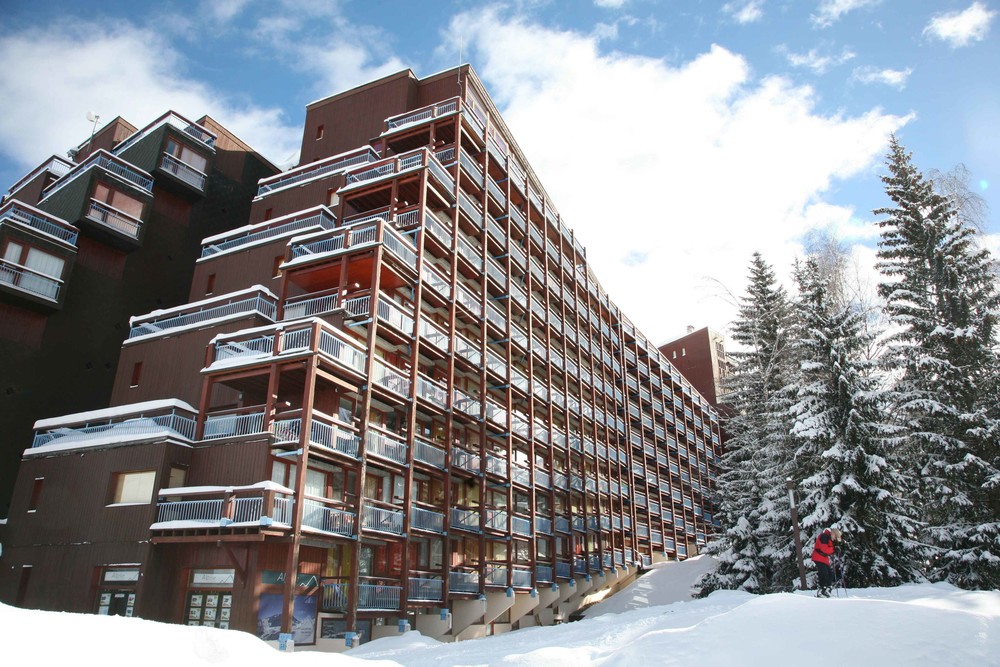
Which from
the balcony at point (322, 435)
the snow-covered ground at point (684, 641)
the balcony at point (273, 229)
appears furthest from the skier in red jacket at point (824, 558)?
the balcony at point (273, 229)

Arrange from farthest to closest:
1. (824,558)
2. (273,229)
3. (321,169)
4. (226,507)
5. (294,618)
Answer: (321,169), (273,229), (294,618), (226,507), (824,558)

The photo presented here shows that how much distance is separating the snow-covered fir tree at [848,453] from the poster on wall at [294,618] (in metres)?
17.6

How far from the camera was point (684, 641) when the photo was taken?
1098 centimetres

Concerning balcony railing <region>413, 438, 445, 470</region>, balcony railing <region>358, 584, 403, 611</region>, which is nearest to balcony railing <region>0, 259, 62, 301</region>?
balcony railing <region>413, 438, 445, 470</region>

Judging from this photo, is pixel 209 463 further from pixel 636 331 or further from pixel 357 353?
pixel 636 331

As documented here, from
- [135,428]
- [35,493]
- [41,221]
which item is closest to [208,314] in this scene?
[135,428]

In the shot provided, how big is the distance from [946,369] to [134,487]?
97.5 ft

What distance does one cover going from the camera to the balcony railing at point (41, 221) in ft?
108

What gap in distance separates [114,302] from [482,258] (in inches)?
766

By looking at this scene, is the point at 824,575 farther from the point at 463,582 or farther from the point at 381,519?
the point at 463,582

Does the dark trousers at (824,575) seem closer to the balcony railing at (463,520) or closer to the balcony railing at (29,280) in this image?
the balcony railing at (463,520)

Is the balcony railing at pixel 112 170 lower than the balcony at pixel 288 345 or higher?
higher

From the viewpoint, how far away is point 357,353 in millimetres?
25547

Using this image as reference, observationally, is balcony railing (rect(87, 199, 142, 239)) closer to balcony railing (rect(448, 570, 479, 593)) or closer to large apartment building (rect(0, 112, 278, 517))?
large apartment building (rect(0, 112, 278, 517))
